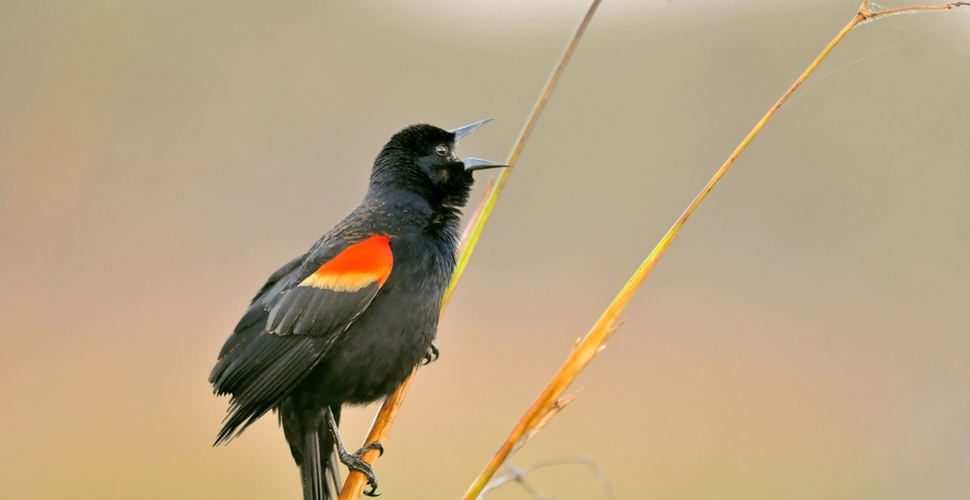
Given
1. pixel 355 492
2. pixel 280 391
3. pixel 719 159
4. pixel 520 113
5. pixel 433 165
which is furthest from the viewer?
pixel 520 113

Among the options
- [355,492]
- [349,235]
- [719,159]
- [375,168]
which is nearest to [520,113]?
[719,159]

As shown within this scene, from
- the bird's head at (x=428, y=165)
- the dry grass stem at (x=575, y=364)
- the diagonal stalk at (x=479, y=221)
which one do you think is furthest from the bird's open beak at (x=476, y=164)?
the dry grass stem at (x=575, y=364)

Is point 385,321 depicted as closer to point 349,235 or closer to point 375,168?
point 349,235

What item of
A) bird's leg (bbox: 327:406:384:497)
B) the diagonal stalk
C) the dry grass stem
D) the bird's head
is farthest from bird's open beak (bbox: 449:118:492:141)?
the dry grass stem

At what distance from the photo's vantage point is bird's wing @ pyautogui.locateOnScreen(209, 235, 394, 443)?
1.86 m

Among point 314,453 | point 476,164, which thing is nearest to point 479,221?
point 476,164

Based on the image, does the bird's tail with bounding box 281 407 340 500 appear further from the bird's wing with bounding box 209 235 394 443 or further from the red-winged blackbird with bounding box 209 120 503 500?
the bird's wing with bounding box 209 235 394 443

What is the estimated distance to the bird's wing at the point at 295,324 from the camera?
1.86m

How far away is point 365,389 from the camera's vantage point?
1.97 metres

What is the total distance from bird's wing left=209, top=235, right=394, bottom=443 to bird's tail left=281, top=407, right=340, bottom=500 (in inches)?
8.0

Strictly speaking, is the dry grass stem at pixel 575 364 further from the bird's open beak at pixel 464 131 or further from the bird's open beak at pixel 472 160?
the bird's open beak at pixel 464 131

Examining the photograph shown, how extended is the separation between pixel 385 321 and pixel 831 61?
1.29 meters

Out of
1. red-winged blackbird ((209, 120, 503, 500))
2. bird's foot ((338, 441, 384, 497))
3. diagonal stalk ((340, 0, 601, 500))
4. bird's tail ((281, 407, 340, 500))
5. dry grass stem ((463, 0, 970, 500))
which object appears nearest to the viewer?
dry grass stem ((463, 0, 970, 500))

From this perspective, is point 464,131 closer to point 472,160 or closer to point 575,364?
point 472,160
